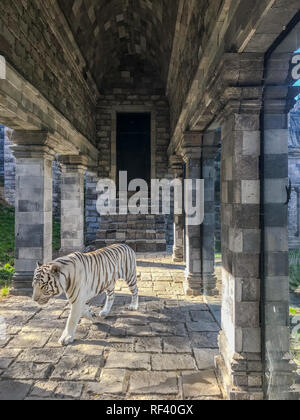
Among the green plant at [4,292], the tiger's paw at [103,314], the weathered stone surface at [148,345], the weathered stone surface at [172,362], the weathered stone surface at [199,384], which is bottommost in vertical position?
the weathered stone surface at [199,384]

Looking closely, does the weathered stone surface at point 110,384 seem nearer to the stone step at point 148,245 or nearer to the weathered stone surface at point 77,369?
the weathered stone surface at point 77,369

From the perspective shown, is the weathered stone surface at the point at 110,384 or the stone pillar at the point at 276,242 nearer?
the stone pillar at the point at 276,242

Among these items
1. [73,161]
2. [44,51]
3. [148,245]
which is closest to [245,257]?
[44,51]

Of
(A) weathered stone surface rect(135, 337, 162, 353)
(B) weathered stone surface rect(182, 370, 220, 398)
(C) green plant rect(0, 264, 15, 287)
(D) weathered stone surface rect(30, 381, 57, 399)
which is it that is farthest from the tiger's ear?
(C) green plant rect(0, 264, 15, 287)

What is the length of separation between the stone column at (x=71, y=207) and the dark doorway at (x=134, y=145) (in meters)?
3.10

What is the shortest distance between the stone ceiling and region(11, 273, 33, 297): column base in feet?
17.3

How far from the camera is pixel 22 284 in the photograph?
6.10m

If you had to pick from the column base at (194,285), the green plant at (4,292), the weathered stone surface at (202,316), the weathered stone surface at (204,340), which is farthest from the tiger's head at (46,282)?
the column base at (194,285)

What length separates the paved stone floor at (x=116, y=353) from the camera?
9.86ft

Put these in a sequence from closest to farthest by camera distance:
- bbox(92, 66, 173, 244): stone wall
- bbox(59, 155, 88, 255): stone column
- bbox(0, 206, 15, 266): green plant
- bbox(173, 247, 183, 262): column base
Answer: bbox(0, 206, 15, 266): green plant → bbox(173, 247, 183, 262): column base → bbox(59, 155, 88, 255): stone column → bbox(92, 66, 173, 244): stone wall

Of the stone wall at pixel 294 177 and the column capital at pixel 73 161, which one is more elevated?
the column capital at pixel 73 161

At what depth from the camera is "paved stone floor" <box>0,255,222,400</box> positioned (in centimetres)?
300

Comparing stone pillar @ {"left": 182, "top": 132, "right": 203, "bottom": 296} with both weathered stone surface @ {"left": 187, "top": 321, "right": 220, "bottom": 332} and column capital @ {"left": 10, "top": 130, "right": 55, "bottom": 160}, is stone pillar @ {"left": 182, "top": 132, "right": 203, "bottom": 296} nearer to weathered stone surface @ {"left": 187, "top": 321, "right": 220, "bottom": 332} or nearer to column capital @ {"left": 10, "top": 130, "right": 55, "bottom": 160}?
weathered stone surface @ {"left": 187, "top": 321, "right": 220, "bottom": 332}

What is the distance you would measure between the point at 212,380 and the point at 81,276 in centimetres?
198
